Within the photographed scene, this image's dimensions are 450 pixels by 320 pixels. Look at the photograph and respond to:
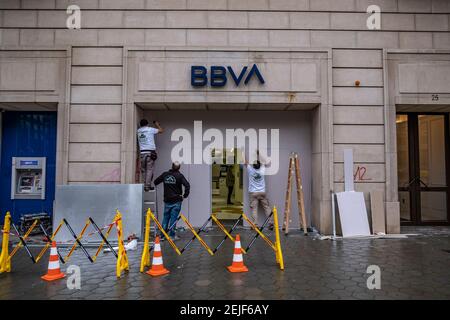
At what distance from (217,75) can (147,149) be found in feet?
9.43

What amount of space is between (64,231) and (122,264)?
325 cm

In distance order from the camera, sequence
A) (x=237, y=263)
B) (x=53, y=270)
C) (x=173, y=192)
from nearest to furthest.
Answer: (x=53, y=270) < (x=237, y=263) < (x=173, y=192)

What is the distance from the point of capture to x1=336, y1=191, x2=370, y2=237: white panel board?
8.35 meters

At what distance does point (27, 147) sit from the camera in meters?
9.59

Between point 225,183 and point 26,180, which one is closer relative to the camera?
point 26,180

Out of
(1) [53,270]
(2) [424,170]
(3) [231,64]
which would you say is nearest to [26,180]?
(1) [53,270]

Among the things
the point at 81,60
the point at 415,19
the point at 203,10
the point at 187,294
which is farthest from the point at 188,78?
the point at 415,19

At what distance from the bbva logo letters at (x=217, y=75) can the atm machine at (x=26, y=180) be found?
17.4ft

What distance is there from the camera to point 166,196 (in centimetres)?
799

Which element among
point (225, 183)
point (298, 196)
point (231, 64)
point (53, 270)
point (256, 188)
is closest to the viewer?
point (53, 270)

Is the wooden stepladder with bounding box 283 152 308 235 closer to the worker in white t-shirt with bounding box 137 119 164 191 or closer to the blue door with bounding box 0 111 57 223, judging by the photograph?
the worker in white t-shirt with bounding box 137 119 164 191

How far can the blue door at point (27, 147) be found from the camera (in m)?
9.45

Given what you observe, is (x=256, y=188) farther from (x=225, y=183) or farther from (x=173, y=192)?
(x=173, y=192)
